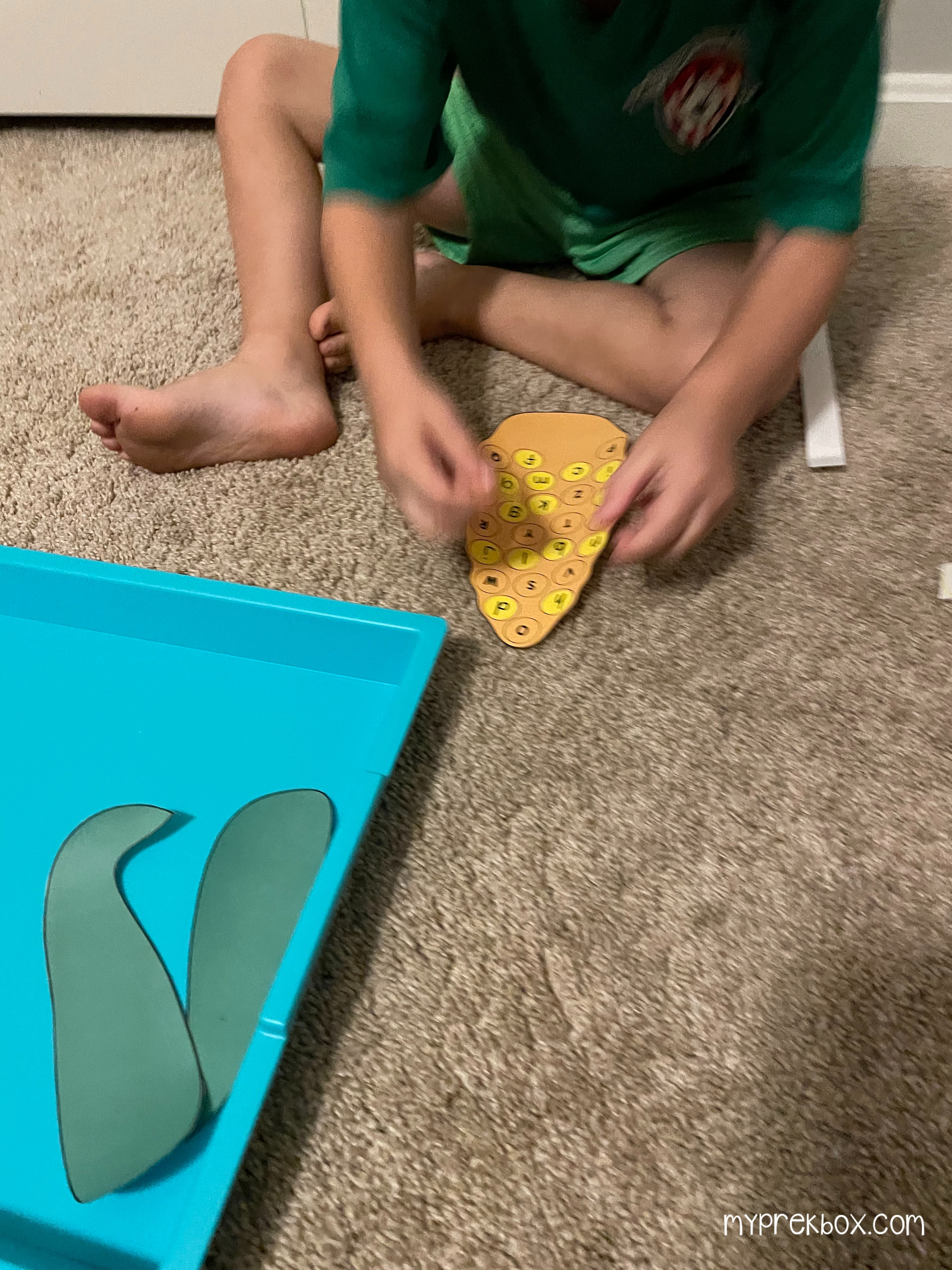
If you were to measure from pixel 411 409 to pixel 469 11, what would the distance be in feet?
0.80

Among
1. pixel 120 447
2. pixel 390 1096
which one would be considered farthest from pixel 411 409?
pixel 390 1096

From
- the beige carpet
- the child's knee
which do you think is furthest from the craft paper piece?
the child's knee

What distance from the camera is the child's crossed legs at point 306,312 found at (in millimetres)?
604

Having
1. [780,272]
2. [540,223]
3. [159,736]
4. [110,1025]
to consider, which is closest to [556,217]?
[540,223]

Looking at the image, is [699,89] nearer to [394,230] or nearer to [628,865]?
[394,230]

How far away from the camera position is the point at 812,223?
1.69 ft

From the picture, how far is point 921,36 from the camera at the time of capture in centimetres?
78

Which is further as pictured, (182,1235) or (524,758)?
(524,758)

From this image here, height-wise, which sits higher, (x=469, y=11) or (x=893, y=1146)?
(x=469, y=11)

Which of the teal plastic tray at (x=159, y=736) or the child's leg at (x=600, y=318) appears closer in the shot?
the teal plastic tray at (x=159, y=736)

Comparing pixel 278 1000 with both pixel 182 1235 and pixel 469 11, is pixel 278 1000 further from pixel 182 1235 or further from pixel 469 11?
pixel 469 11

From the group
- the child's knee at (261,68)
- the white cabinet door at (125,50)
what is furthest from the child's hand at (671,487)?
the white cabinet door at (125,50)

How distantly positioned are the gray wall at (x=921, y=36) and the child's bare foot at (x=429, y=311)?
452 mm

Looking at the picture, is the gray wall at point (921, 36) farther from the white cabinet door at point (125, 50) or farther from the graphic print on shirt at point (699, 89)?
the white cabinet door at point (125, 50)
